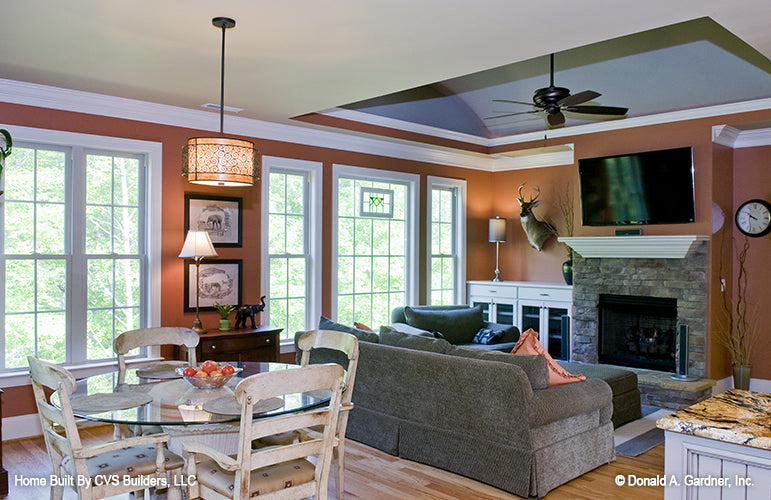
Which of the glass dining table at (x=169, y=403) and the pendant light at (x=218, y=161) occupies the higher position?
the pendant light at (x=218, y=161)

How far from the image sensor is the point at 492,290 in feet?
25.7

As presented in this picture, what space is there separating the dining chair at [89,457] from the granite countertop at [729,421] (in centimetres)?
207

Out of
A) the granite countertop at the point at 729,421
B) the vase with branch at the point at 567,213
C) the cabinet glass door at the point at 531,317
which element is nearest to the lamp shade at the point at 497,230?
the vase with branch at the point at 567,213

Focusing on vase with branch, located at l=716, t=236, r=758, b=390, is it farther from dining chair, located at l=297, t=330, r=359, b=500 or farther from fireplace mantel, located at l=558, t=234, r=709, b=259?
dining chair, located at l=297, t=330, r=359, b=500

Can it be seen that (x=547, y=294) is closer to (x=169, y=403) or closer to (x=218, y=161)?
(x=218, y=161)

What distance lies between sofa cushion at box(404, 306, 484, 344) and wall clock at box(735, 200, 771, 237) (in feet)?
9.42

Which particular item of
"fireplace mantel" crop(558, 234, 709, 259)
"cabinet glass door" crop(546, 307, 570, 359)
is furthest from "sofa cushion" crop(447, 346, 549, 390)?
"cabinet glass door" crop(546, 307, 570, 359)

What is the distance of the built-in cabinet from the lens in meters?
7.14

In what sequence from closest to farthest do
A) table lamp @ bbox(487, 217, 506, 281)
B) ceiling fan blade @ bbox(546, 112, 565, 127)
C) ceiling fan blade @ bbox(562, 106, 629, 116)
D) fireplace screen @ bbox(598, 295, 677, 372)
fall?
ceiling fan blade @ bbox(562, 106, 629, 116)
ceiling fan blade @ bbox(546, 112, 565, 127)
fireplace screen @ bbox(598, 295, 677, 372)
table lamp @ bbox(487, 217, 506, 281)

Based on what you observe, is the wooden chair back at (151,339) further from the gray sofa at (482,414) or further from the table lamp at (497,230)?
the table lamp at (497,230)

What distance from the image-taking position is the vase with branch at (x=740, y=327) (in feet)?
20.0

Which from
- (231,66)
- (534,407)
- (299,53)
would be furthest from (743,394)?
(231,66)

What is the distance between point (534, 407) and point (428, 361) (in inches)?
30.1

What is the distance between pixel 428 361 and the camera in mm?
4008
